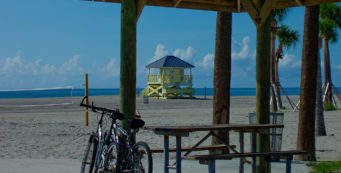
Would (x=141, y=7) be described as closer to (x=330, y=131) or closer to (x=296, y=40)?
(x=330, y=131)

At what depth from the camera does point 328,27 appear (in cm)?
2959

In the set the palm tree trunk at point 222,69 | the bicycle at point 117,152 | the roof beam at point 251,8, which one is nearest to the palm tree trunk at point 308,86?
the palm tree trunk at point 222,69

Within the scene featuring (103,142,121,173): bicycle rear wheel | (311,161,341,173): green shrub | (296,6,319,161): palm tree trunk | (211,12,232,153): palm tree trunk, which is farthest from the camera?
(211,12,232,153): palm tree trunk

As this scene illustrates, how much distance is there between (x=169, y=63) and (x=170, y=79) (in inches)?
63.1

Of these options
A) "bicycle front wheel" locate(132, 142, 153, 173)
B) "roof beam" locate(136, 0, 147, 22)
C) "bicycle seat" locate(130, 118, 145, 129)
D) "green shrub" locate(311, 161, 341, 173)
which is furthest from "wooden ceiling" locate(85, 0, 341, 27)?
"green shrub" locate(311, 161, 341, 173)

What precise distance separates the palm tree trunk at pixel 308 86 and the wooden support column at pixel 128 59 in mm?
4135

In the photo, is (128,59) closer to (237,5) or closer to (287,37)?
(237,5)

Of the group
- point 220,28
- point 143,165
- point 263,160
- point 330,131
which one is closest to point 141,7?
point 143,165

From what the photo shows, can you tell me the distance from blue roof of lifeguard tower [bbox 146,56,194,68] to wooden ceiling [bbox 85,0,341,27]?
122ft

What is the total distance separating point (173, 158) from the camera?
347 inches

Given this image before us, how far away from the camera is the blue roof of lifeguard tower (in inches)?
1748

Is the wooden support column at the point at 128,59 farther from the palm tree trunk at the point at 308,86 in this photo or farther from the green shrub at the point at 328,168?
the palm tree trunk at the point at 308,86

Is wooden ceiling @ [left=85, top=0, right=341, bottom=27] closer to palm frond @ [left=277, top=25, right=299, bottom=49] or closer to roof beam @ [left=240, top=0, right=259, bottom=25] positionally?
roof beam @ [left=240, top=0, right=259, bottom=25]

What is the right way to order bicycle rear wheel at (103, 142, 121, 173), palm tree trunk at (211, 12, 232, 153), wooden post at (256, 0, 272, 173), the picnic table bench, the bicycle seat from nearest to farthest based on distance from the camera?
the picnic table bench
the bicycle seat
bicycle rear wheel at (103, 142, 121, 173)
wooden post at (256, 0, 272, 173)
palm tree trunk at (211, 12, 232, 153)
